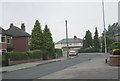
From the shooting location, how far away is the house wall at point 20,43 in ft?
215

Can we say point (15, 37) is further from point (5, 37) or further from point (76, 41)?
point (76, 41)

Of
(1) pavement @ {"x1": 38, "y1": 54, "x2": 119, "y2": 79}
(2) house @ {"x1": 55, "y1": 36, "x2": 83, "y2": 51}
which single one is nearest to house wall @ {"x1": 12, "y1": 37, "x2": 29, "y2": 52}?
(1) pavement @ {"x1": 38, "y1": 54, "x2": 119, "y2": 79}

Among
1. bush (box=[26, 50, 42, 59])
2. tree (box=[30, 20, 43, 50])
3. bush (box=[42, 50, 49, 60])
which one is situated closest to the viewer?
bush (box=[26, 50, 42, 59])

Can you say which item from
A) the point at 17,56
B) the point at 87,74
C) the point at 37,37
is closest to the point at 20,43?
the point at 37,37

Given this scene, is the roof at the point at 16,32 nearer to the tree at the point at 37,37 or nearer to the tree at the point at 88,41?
the tree at the point at 37,37

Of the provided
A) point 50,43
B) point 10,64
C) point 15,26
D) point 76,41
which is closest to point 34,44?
point 50,43

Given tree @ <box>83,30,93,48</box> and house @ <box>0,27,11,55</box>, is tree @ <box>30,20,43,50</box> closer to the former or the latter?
house @ <box>0,27,11,55</box>

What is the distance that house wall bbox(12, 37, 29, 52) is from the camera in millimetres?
65500

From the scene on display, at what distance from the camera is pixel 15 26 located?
70500mm

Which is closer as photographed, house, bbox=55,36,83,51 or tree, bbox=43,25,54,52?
tree, bbox=43,25,54,52

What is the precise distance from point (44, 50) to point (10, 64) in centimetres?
1758

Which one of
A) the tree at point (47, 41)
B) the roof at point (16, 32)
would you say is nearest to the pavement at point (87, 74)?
the tree at point (47, 41)

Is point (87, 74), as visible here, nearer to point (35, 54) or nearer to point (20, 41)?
point (35, 54)

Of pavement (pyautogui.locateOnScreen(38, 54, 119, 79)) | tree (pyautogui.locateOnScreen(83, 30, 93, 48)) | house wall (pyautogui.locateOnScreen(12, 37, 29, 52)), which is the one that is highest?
tree (pyautogui.locateOnScreen(83, 30, 93, 48))
